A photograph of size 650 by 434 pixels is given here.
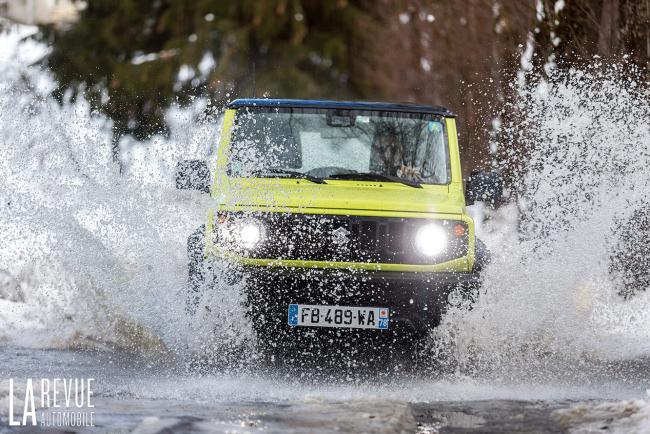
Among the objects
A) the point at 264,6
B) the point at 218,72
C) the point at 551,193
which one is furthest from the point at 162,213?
the point at 264,6

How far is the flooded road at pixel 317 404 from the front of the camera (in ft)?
20.3

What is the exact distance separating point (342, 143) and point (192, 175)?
1.09 meters

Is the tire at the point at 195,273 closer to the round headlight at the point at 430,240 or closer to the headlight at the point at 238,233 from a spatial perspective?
the headlight at the point at 238,233

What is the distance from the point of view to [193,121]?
10.9 metres

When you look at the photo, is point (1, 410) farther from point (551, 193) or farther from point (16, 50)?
point (16, 50)

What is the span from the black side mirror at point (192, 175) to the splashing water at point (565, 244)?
75.7 inches

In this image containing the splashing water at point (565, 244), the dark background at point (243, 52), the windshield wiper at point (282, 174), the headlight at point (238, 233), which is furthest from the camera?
the dark background at point (243, 52)

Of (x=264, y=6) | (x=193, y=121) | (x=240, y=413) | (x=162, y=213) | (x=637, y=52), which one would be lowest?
(x=240, y=413)

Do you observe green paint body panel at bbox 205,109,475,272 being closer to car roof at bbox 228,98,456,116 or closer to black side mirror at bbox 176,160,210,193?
black side mirror at bbox 176,160,210,193

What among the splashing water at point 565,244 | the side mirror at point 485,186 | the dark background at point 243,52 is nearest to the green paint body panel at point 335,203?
the side mirror at point 485,186

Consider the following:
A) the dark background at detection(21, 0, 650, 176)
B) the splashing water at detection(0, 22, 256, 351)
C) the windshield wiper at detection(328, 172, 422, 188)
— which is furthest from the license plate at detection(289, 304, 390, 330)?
the dark background at detection(21, 0, 650, 176)

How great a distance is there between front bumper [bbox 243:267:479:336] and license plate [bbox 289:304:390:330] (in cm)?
3

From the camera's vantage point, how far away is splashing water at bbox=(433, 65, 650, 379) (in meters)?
8.69

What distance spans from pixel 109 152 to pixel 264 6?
2348 cm
